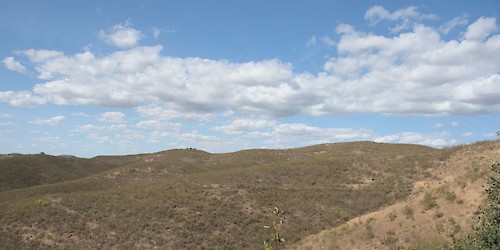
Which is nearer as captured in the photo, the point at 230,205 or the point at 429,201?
the point at 429,201

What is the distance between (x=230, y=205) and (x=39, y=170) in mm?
60472

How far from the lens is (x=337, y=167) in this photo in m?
52.0

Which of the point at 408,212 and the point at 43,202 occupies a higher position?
the point at 43,202

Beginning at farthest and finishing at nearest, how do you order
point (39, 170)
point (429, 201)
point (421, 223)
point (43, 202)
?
point (39, 170), point (43, 202), point (429, 201), point (421, 223)

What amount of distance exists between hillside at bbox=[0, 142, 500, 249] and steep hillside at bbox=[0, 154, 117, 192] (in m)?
18.4

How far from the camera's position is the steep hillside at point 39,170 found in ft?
233

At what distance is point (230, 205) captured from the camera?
39.3 m

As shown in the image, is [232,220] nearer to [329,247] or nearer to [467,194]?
[329,247]

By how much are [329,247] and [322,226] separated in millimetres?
11131

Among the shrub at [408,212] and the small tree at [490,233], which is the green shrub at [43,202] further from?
the small tree at [490,233]

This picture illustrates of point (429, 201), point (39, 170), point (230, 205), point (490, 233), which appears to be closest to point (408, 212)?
point (429, 201)

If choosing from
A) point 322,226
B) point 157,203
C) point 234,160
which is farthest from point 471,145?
point 234,160

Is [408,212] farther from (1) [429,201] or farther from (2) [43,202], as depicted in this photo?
(2) [43,202]

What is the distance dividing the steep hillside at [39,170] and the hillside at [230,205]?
18427 mm
